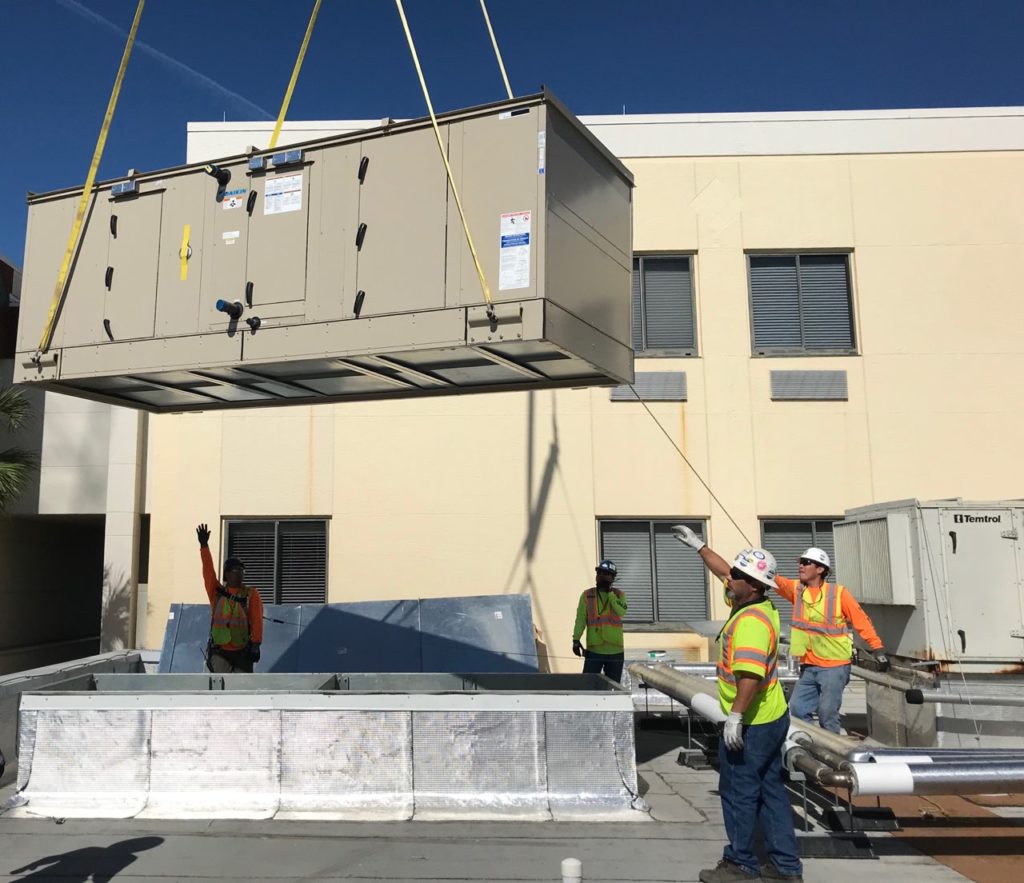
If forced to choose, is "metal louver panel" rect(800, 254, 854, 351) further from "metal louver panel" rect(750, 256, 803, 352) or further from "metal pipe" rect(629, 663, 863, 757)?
"metal pipe" rect(629, 663, 863, 757)

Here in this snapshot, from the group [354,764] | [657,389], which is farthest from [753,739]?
[657,389]

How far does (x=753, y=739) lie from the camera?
4.83 meters

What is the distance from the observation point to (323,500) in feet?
40.6

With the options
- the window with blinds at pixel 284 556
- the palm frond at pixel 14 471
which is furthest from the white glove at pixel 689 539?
the palm frond at pixel 14 471

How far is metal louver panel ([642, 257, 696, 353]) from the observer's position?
12.6 metres

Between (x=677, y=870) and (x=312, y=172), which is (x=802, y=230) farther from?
(x=677, y=870)

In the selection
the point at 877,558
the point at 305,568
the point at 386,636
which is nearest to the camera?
the point at 877,558

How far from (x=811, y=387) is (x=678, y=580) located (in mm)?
3385

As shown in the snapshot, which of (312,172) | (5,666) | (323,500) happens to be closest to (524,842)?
(312,172)

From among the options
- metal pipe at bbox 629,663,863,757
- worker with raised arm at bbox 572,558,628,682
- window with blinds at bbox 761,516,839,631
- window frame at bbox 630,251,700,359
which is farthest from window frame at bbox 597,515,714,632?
worker with raised arm at bbox 572,558,628,682

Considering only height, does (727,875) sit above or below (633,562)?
below

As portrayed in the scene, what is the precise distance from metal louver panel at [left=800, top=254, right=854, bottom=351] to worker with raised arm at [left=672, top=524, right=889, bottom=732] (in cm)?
614

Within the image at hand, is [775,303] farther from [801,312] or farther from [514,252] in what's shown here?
[514,252]

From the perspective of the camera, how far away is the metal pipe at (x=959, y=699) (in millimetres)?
7449
